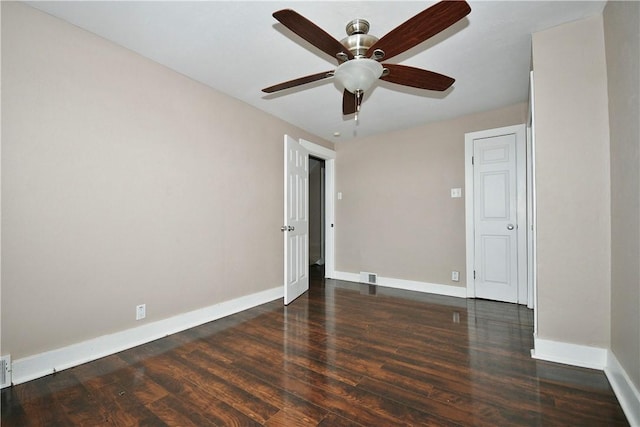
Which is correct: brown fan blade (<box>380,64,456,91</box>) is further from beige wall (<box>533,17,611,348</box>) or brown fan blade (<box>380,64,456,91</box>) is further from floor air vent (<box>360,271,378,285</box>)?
floor air vent (<box>360,271,378,285</box>)

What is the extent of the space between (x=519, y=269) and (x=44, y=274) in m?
4.44

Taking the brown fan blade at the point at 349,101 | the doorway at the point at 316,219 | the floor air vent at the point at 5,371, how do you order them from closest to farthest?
1. the floor air vent at the point at 5,371
2. the brown fan blade at the point at 349,101
3. the doorway at the point at 316,219

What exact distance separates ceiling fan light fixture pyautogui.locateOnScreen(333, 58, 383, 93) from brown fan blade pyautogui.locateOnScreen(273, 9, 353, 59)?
77mm

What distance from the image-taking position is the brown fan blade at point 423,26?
126cm

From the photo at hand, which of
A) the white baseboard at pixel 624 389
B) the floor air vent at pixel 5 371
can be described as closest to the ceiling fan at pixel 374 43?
the white baseboard at pixel 624 389

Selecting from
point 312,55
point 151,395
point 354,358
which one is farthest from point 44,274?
point 312,55

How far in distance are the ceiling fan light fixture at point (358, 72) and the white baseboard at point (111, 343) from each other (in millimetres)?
2454

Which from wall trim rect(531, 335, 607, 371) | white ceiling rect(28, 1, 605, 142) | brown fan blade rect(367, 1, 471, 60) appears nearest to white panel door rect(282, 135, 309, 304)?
white ceiling rect(28, 1, 605, 142)

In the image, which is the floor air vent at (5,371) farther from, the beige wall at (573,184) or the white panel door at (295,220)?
the beige wall at (573,184)

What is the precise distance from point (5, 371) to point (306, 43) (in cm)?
288

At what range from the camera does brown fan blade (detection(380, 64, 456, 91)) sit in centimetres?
180

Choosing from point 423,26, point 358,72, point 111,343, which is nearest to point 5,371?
point 111,343

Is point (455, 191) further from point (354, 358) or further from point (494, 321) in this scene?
point (354, 358)

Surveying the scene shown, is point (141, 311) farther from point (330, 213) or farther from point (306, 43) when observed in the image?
point (330, 213)
